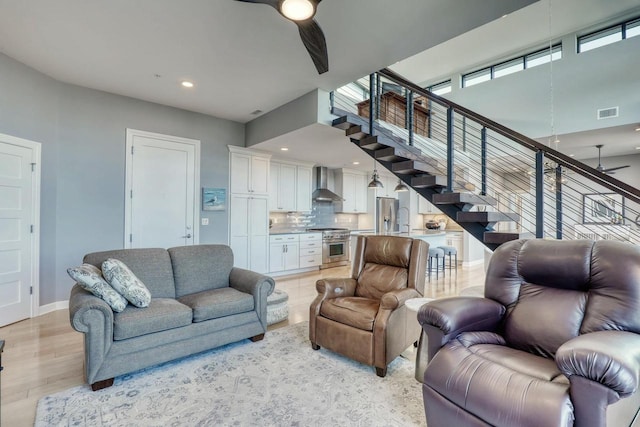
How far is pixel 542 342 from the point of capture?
1713 millimetres

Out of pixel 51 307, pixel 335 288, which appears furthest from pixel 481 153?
pixel 51 307

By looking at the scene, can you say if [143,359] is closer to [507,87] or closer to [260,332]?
[260,332]

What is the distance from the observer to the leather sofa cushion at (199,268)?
3039 mm

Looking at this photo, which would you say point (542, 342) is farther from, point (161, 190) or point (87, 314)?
point (161, 190)

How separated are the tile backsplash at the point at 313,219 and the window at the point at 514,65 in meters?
4.48

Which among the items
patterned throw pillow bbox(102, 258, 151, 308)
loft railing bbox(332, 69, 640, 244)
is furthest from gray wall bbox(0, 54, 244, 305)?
loft railing bbox(332, 69, 640, 244)

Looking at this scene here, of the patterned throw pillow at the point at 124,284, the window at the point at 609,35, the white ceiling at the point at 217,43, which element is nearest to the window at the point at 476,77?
the window at the point at 609,35

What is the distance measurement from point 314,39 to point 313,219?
549cm

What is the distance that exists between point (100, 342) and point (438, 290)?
14.8 feet

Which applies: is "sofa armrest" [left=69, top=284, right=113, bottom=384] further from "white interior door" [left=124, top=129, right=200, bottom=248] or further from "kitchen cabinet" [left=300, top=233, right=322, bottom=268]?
"kitchen cabinet" [left=300, top=233, right=322, bottom=268]

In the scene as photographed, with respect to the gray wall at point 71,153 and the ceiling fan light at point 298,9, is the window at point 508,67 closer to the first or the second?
the ceiling fan light at point 298,9

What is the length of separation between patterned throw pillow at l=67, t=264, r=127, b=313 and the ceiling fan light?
2295 mm

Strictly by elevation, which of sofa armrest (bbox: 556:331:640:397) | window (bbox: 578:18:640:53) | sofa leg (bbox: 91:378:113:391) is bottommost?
sofa leg (bbox: 91:378:113:391)

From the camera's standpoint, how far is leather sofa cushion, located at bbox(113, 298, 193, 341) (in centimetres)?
221
